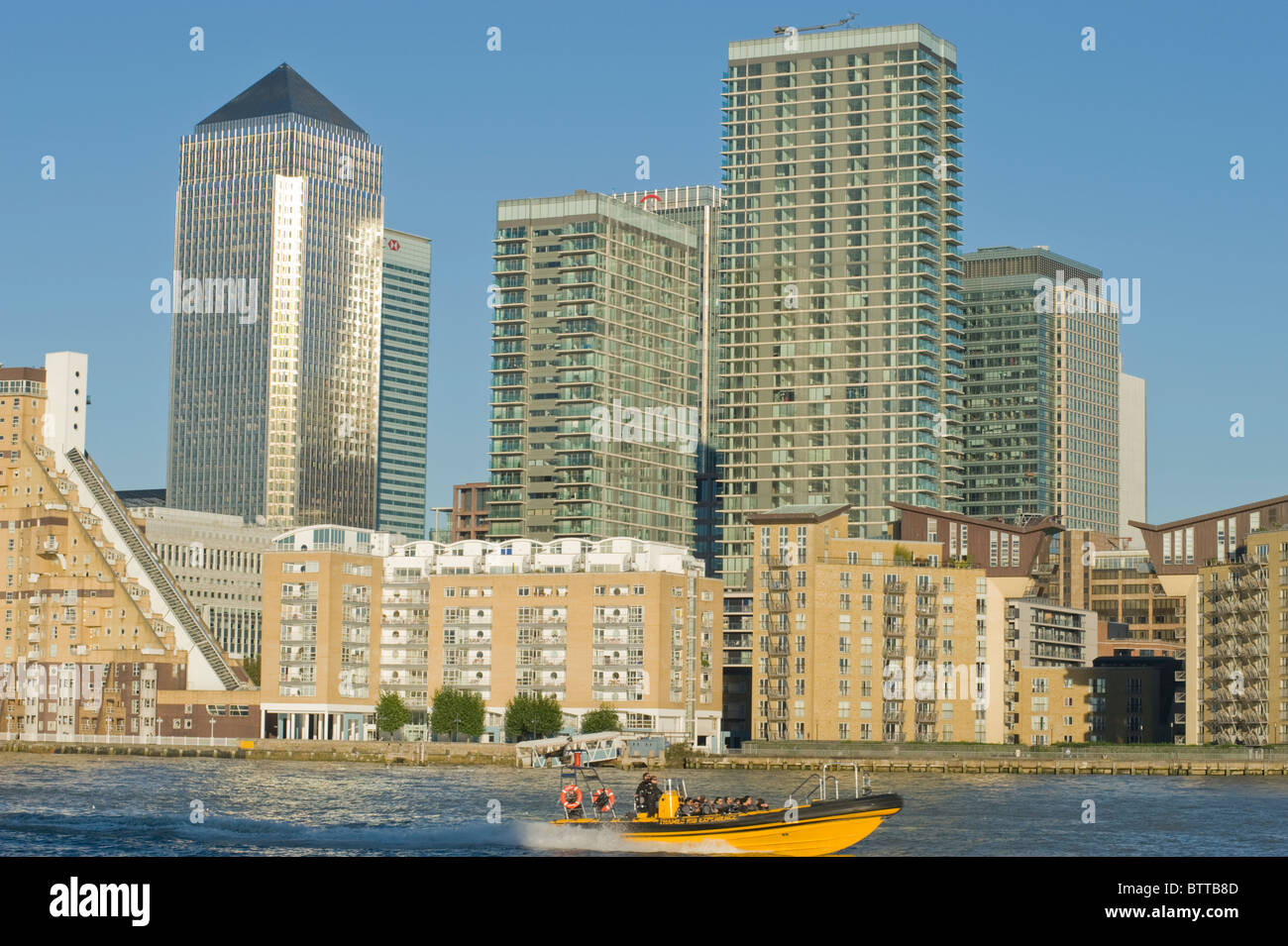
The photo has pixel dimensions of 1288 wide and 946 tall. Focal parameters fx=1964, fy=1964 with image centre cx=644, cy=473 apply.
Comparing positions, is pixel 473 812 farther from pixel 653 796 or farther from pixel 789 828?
pixel 789 828

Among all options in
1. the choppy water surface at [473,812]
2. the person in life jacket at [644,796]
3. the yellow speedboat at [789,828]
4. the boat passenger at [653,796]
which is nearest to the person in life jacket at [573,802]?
the choppy water surface at [473,812]

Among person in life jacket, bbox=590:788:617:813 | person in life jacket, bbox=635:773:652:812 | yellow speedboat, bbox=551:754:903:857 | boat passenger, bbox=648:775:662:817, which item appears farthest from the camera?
person in life jacket, bbox=590:788:617:813

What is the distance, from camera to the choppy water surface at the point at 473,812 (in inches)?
3949

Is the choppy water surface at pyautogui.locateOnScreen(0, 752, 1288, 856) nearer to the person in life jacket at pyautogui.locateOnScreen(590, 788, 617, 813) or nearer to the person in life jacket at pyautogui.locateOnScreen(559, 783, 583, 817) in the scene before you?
the person in life jacket at pyautogui.locateOnScreen(559, 783, 583, 817)

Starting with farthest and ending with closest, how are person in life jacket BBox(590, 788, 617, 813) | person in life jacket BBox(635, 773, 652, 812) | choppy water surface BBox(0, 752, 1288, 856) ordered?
choppy water surface BBox(0, 752, 1288, 856)
person in life jacket BBox(590, 788, 617, 813)
person in life jacket BBox(635, 773, 652, 812)

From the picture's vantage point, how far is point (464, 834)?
103 meters

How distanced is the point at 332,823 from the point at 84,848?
1907 centimetres

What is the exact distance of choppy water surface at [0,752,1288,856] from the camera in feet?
329

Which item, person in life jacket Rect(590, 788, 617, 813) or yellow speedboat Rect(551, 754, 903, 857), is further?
person in life jacket Rect(590, 788, 617, 813)

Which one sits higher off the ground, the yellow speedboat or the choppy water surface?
the yellow speedboat

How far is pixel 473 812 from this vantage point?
411ft

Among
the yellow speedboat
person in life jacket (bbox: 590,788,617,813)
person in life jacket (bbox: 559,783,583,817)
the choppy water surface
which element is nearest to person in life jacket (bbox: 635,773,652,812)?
the choppy water surface
